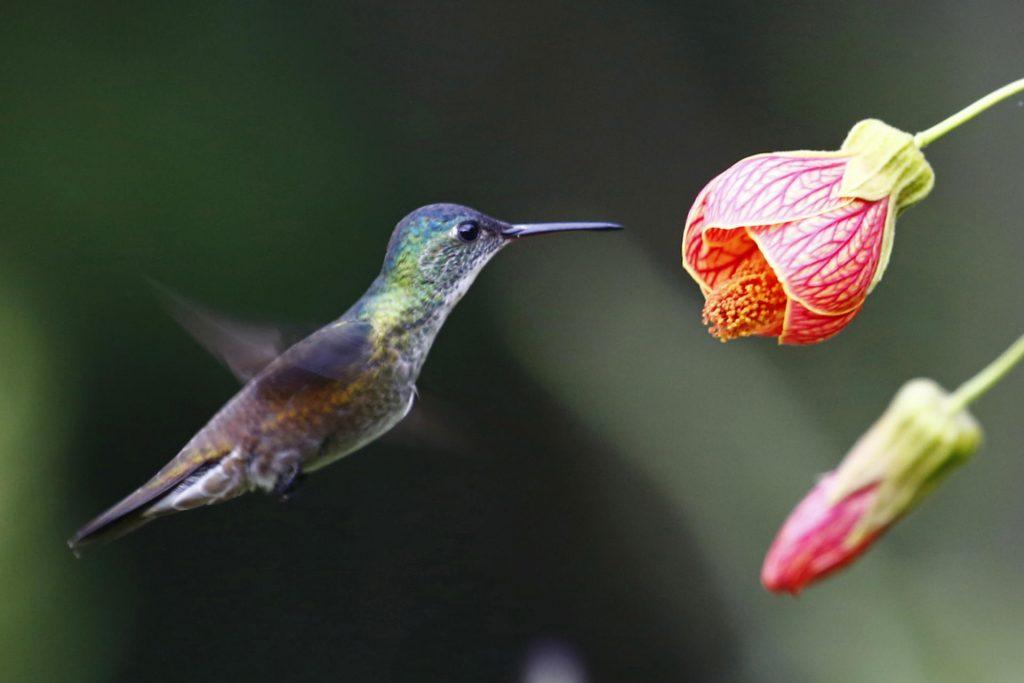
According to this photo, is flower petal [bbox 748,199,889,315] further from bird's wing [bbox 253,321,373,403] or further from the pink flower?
bird's wing [bbox 253,321,373,403]

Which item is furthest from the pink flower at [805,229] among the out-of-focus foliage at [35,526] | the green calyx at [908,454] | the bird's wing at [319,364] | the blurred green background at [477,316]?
the out-of-focus foliage at [35,526]

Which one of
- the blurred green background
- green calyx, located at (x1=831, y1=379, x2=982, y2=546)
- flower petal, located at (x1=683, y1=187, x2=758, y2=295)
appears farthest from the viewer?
the blurred green background

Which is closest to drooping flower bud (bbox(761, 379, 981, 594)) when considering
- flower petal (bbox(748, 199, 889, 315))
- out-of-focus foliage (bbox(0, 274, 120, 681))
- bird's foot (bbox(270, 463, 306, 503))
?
flower petal (bbox(748, 199, 889, 315))

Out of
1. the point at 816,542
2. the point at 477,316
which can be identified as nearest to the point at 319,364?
the point at 816,542

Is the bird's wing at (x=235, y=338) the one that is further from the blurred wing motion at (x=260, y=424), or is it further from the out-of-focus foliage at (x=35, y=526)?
the out-of-focus foliage at (x=35, y=526)

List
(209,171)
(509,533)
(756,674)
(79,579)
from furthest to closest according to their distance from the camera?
(509,533), (209,171), (79,579), (756,674)

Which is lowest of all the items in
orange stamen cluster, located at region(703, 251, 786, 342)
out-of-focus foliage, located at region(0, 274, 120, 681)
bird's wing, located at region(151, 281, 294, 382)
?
orange stamen cluster, located at region(703, 251, 786, 342)

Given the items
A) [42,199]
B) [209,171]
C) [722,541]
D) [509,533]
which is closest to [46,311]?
[42,199]

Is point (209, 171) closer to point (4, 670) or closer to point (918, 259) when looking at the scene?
point (4, 670)
